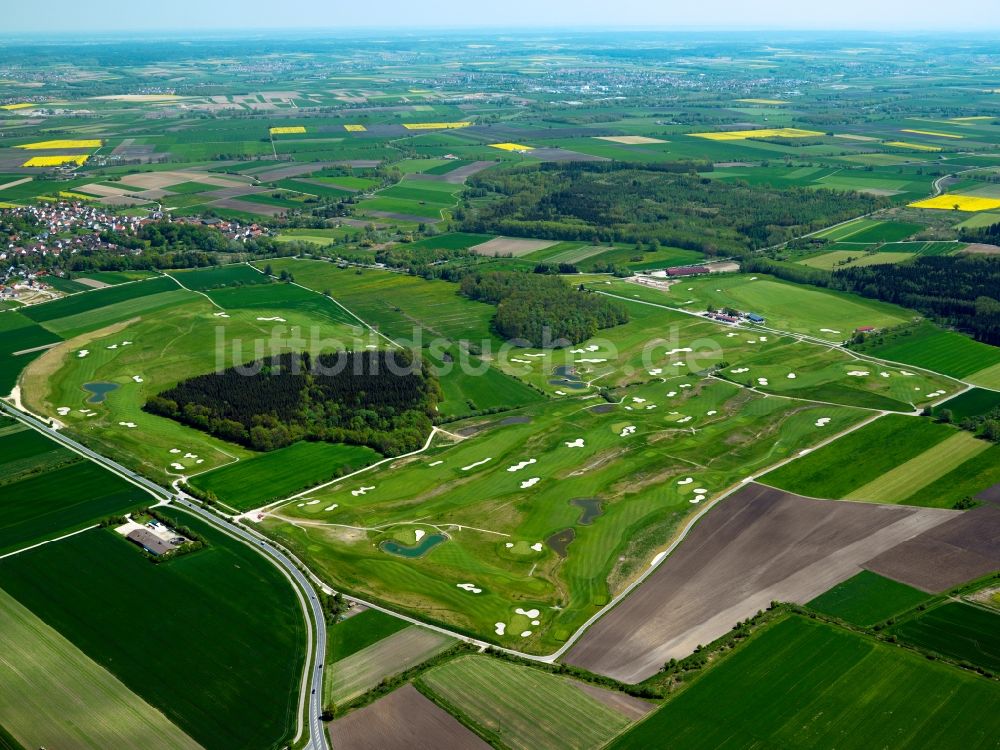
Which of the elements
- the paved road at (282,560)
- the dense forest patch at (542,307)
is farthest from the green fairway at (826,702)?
the dense forest patch at (542,307)

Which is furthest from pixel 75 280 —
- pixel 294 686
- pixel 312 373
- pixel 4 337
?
pixel 294 686

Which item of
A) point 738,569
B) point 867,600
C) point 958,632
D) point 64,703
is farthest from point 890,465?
point 64,703

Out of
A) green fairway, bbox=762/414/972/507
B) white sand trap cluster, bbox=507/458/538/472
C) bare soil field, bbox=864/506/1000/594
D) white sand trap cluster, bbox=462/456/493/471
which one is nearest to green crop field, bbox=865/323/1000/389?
green fairway, bbox=762/414/972/507

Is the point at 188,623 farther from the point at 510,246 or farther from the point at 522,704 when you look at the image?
the point at 510,246

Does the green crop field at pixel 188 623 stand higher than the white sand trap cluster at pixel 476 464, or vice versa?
the green crop field at pixel 188 623

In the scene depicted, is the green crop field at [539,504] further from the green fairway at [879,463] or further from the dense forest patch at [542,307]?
the dense forest patch at [542,307]

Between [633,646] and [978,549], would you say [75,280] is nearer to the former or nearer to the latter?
[633,646]
